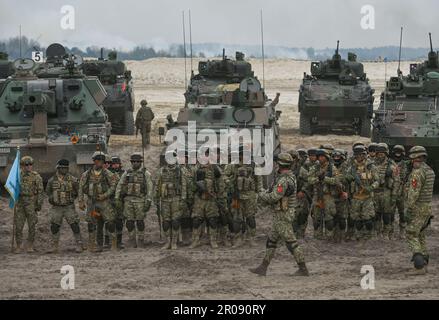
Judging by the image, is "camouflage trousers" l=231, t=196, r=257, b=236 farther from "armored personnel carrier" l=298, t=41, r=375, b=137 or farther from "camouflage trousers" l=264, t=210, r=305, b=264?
"armored personnel carrier" l=298, t=41, r=375, b=137

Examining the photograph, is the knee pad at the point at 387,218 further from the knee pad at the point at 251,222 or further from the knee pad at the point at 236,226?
the knee pad at the point at 236,226

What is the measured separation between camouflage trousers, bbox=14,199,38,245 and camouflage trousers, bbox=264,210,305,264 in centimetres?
390

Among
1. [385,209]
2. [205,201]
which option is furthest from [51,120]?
[385,209]

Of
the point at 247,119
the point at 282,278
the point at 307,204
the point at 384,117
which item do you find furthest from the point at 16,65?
the point at 282,278

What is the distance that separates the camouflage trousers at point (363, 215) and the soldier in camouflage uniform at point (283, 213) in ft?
9.31

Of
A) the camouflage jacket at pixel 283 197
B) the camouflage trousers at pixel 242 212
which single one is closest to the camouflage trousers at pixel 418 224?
the camouflage jacket at pixel 283 197

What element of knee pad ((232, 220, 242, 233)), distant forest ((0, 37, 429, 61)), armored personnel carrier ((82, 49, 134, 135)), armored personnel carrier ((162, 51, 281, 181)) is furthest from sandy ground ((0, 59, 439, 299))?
distant forest ((0, 37, 429, 61))

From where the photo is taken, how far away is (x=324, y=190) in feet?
50.8

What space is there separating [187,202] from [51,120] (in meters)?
5.98

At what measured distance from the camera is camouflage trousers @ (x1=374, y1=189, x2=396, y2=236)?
15.8 metres

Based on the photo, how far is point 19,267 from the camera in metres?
13.7

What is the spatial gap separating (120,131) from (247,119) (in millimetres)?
8929

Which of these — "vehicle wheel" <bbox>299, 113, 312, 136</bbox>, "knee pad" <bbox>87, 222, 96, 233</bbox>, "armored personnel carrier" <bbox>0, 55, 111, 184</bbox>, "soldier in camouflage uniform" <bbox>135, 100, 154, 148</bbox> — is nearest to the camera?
"knee pad" <bbox>87, 222, 96, 233</bbox>
